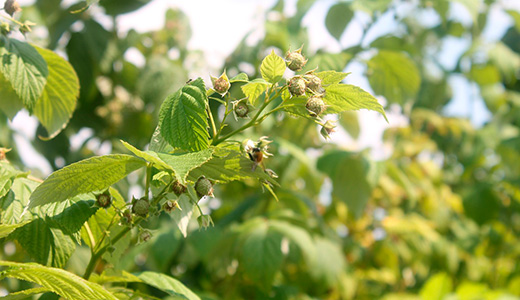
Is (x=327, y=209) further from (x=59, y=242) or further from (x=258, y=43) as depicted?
(x=59, y=242)

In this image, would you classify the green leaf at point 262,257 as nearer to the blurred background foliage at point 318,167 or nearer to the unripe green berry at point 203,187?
the blurred background foliage at point 318,167

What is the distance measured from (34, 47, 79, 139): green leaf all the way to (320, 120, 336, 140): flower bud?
1.31 feet

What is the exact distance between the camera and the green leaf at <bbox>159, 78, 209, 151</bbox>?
510mm

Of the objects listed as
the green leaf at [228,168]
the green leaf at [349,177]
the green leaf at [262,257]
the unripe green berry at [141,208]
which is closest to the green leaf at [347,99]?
the green leaf at [228,168]

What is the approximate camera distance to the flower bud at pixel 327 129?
53 centimetres

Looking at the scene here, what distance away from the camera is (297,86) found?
1.65 feet

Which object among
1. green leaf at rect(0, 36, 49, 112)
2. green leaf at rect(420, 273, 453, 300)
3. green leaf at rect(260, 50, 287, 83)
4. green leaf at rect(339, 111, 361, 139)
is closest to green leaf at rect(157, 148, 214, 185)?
green leaf at rect(260, 50, 287, 83)

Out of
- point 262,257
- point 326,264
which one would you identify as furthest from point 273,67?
point 326,264

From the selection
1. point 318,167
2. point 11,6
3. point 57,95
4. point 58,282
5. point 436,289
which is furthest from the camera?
point 436,289

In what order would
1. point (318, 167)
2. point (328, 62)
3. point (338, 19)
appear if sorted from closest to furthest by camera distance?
1. point (328, 62)
2. point (338, 19)
3. point (318, 167)

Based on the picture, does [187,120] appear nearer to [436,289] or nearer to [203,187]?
[203,187]

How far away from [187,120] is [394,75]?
80cm

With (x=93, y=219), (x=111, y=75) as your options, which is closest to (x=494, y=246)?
(x=111, y=75)

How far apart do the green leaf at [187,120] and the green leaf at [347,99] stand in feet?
0.42
